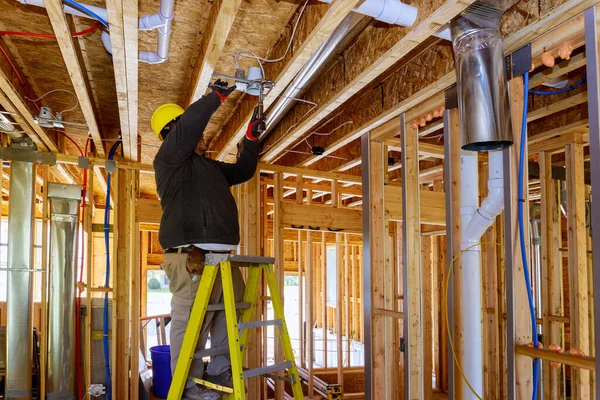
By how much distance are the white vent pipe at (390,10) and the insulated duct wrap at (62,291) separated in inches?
136

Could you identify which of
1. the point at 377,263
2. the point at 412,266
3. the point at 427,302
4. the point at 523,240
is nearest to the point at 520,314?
the point at 523,240

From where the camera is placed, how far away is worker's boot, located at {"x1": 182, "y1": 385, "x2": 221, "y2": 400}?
2352mm

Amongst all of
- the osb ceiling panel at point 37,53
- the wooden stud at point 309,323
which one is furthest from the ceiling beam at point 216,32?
the wooden stud at point 309,323

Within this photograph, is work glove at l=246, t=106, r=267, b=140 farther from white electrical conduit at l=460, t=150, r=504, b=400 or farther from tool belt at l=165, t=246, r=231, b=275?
white electrical conduit at l=460, t=150, r=504, b=400

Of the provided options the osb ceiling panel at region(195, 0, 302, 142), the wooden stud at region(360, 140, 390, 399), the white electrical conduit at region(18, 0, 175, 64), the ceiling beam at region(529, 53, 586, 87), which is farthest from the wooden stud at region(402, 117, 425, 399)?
the white electrical conduit at region(18, 0, 175, 64)

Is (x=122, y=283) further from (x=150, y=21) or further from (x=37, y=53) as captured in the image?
(x=150, y=21)

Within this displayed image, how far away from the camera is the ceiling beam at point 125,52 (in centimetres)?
200

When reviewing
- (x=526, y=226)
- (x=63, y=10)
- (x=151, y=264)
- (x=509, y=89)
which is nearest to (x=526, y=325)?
(x=526, y=226)

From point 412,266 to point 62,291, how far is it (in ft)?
10.1

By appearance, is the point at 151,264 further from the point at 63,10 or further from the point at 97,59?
the point at 63,10

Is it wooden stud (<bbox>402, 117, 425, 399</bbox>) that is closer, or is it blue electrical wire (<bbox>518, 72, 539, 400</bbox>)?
blue electrical wire (<bbox>518, 72, 539, 400</bbox>)

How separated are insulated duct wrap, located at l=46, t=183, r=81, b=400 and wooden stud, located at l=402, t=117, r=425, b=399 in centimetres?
297

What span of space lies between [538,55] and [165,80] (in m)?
2.49

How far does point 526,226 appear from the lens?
2344mm
